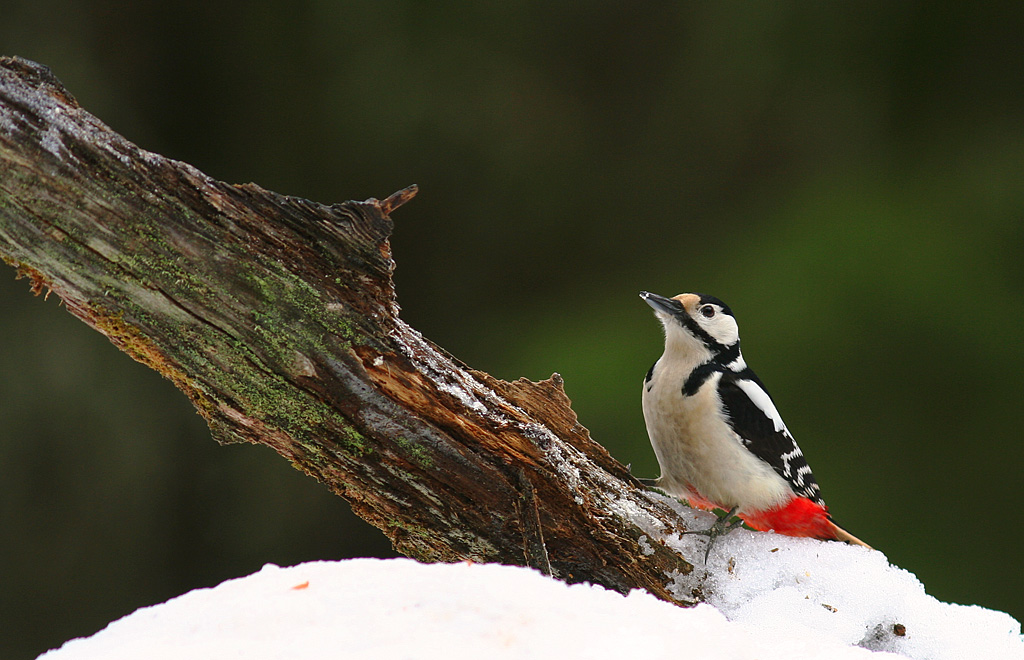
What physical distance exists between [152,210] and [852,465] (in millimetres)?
1965

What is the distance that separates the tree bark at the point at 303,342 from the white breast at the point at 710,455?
231 mm

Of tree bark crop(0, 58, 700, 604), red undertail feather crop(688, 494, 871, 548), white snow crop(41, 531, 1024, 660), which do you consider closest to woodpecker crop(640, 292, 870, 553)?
red undertail feather crop(688, 494, 871, 548)

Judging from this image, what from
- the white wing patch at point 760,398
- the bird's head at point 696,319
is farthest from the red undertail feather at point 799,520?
the bird's head at point 696,319

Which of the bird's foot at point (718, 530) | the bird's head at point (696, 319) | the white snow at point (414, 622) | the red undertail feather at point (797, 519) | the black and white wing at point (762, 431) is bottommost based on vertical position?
the white snow at point (414, 622)

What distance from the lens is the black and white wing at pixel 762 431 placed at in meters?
1.38

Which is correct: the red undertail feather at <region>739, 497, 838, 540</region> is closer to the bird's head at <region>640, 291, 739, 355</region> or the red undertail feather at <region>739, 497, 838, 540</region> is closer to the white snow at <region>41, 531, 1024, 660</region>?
the bird's head at <region>640, 291, 739, 355</region>

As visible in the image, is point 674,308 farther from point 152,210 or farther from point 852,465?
point 852,465

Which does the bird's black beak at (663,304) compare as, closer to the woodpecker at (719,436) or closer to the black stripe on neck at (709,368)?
the woodpecker at (719,436)

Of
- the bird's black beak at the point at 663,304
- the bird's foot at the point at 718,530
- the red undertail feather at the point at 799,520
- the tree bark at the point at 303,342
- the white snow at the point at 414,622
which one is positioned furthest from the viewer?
the bird's black beak at the point at 663,304

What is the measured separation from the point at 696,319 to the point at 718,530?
38cm

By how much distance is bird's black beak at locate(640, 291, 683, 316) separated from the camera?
1461 mm

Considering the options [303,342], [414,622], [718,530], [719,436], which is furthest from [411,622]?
[719,436]

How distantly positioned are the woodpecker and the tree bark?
0.79 ft

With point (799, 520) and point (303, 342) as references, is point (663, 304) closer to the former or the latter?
point (799, 520)
